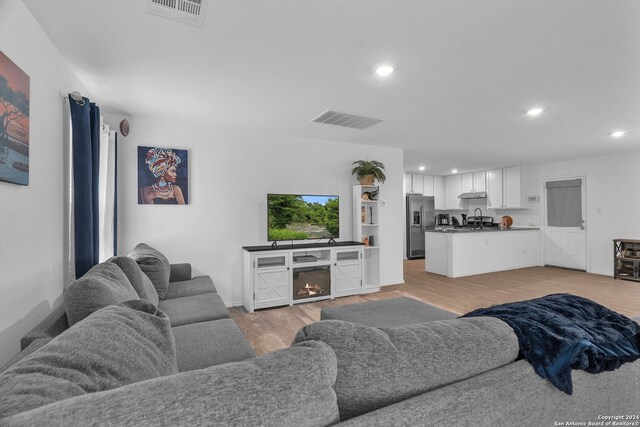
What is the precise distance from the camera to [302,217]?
4.43 m

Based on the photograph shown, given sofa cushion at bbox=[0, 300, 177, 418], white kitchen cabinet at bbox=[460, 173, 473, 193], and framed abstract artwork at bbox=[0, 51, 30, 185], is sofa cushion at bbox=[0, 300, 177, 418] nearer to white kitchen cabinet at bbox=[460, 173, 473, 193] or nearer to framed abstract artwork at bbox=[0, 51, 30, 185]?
framed abstract artwork at bbox=[0, 51, 30, 185]

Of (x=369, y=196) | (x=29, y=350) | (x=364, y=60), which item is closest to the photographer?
(x=29, y=350)

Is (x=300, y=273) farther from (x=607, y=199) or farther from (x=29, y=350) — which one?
(x=607, y=199)

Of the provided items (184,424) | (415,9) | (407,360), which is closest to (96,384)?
(184,424)

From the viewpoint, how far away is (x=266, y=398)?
618 mm

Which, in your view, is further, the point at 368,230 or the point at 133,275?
the point at 368,230

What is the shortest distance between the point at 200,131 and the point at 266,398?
389cm

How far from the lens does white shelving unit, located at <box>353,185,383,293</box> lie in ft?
15.7

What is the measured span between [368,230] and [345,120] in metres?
2.01

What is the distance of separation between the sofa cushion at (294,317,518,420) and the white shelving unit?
3.79 metres

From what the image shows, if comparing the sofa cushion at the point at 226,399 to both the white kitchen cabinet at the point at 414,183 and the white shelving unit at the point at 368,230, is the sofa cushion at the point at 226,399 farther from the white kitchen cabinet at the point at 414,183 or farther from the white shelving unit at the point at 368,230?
the white kitchen cabinet at the point at 414,183

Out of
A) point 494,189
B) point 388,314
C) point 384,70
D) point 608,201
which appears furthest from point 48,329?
point 494,189

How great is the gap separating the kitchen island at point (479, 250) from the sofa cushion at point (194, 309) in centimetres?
478

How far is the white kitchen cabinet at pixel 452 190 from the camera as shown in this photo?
28.3 feet
